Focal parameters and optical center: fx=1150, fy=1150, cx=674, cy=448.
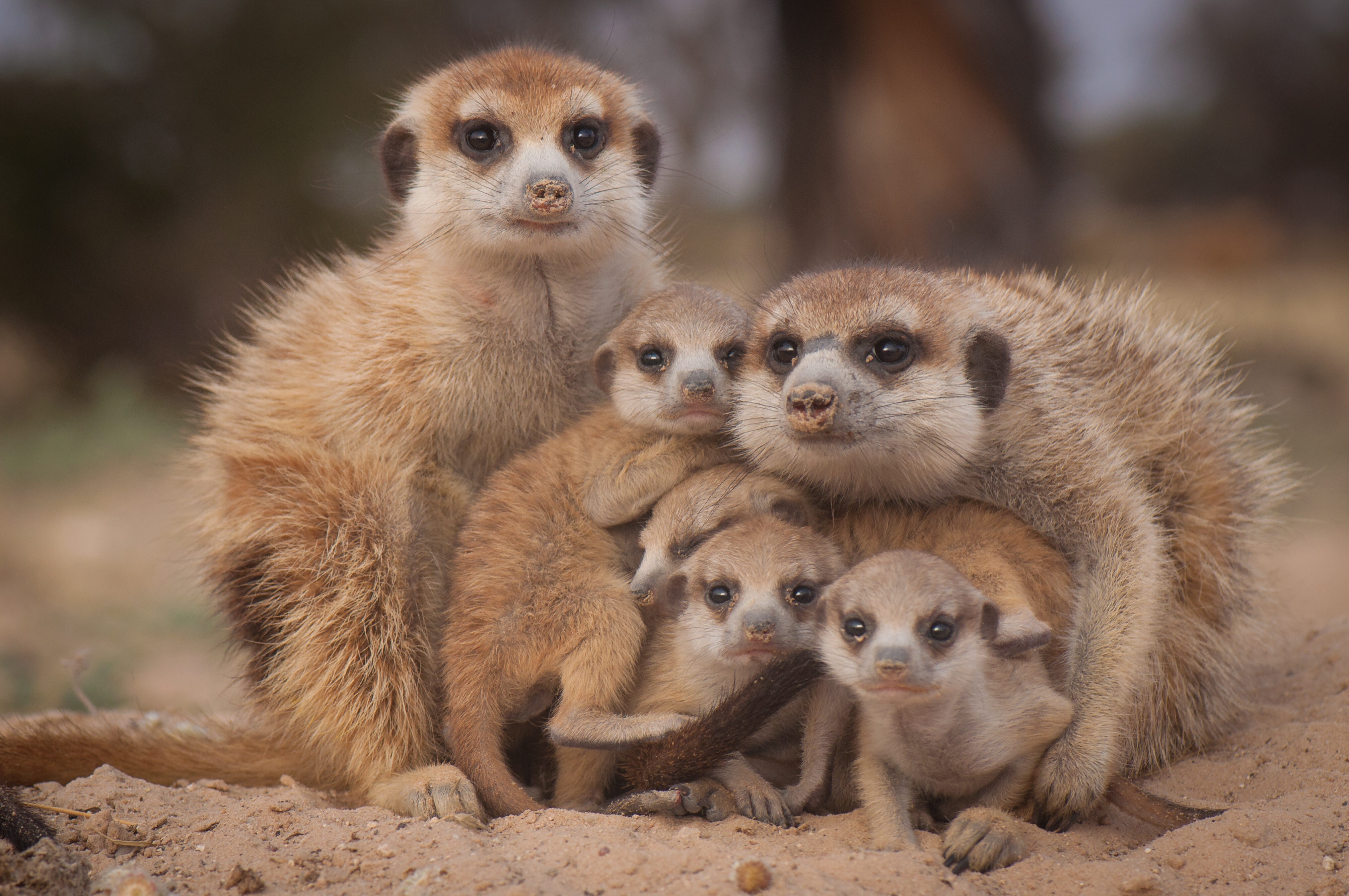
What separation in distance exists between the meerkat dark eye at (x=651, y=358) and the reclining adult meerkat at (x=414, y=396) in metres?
0.40

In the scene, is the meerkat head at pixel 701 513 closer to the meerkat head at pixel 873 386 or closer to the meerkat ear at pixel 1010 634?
the meerkat head at pixel 873 386

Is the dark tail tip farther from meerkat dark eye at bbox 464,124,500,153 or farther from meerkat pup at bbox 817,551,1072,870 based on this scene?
meerkat dark eye at bbox 464,124,500,153

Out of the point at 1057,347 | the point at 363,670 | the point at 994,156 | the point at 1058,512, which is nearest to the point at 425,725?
the point at 363,670

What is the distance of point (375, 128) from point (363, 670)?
2106mm

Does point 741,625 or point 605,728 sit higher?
point 741,625

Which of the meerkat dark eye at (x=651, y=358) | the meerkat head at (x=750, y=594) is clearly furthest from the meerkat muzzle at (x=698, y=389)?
the meerkat head at (x=750, y=594)

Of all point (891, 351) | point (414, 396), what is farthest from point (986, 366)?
point (414, 396)

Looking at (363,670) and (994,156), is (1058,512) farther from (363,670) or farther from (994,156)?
(994,156)

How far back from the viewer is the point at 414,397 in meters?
3.50

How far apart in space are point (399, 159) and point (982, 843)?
2.80 meters

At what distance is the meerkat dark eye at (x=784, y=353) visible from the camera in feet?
9.90

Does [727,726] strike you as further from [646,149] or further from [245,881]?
[646,149]

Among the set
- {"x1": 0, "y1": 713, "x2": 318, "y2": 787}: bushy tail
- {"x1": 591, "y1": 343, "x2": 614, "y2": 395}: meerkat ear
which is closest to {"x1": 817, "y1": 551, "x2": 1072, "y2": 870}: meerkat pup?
{"x1": 591, "y1": 343, "x2": 614, "y2": 395}: meerkat ear

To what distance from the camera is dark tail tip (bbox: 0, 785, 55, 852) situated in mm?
2500
